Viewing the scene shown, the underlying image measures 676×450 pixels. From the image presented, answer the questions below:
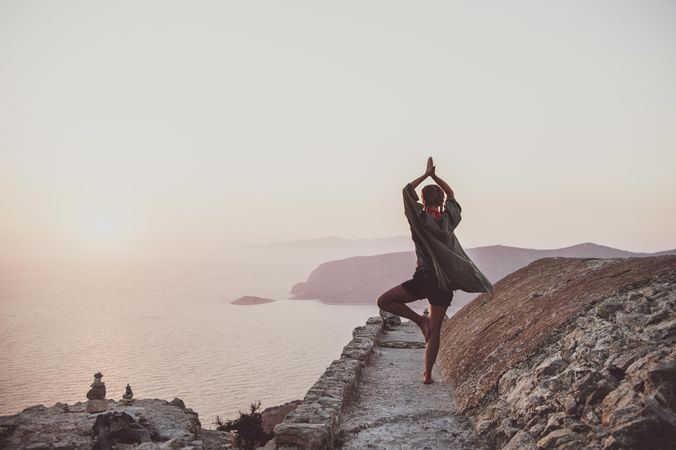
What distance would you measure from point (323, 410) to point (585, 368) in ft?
8.38

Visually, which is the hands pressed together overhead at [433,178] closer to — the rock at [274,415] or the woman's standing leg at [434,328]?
the woman's standing leg at [434,328]

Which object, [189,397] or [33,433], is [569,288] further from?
[189,397]

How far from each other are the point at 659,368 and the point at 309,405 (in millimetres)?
3288

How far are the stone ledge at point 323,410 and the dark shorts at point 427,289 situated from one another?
1.52 m

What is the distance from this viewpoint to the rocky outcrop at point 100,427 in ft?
41.2

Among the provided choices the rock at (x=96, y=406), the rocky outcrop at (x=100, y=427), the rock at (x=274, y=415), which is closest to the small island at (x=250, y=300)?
the rock at (x=274, y=415)

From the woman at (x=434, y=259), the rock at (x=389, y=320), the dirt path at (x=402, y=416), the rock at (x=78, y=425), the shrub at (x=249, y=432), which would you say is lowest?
the shrub at (x=249, y=432)

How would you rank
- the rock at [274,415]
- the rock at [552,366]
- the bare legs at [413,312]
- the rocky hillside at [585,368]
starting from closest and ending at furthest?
the rocky hillside at [585,368] < the rock at [552,366] < the bare legs at [413,312] < the rock at [274,415]

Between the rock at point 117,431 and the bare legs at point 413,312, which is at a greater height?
the bare legs at point 413,312

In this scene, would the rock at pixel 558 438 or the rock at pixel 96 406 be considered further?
the rock at pixel 96 406

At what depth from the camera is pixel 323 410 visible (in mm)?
4664

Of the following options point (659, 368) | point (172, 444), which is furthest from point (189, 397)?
point (659, 368)

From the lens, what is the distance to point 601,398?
11.3ft

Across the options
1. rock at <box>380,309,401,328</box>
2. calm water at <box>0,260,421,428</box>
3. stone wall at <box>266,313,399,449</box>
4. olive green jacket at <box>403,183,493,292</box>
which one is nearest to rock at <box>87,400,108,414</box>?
rock at <box>380,309,401,328</box>
